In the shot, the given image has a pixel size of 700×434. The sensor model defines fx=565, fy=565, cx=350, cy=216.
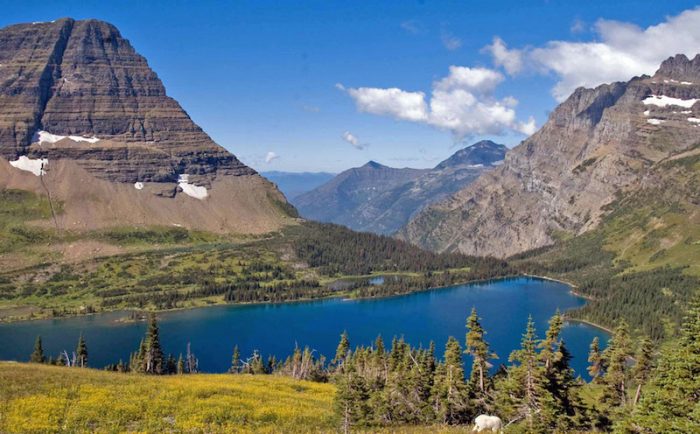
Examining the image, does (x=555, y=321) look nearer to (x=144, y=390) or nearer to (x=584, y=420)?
(x=584, y=420)

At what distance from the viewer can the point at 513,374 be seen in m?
51.5

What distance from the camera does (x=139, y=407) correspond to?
4559 cm

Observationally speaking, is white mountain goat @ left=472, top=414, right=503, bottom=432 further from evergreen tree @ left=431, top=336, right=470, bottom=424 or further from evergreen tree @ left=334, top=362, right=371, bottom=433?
evergreen tree @ left=431, top=336, right=470, bottom=424

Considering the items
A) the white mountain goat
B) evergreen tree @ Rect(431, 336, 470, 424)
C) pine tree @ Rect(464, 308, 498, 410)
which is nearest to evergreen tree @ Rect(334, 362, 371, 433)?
the white mountain goat

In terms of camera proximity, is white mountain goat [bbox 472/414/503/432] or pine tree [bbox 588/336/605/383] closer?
white mountain goat [bbox 472/414/503/432]

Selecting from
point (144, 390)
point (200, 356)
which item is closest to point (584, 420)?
point (144, 390)

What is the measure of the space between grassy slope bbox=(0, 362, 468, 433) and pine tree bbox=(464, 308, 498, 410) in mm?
17089

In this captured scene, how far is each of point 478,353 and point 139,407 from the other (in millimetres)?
35713

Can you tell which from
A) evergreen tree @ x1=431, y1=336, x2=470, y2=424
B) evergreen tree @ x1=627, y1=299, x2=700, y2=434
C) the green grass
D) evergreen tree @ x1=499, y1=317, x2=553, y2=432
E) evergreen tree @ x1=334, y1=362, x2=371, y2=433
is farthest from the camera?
evergreen tree @ x1=431, y1=336, x2=470, y2=424

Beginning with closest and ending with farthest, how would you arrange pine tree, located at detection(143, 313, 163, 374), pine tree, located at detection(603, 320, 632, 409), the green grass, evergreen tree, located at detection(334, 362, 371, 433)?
the green grass
evergreen tree, located at detection(334, 362, 371, 433)
pine tree, located at detection(603, 320, 632, 409)
pine tree, located at detection(143, 313, 163, 374)

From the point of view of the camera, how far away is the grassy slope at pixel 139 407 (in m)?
40.7

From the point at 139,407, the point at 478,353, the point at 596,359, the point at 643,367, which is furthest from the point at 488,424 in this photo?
the point at 643,367

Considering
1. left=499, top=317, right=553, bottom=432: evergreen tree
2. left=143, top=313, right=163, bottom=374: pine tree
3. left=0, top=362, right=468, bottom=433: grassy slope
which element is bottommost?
left=143, top=313, right=163, bottom=374: pine tree

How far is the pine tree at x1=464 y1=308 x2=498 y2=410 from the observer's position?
6200 cm
